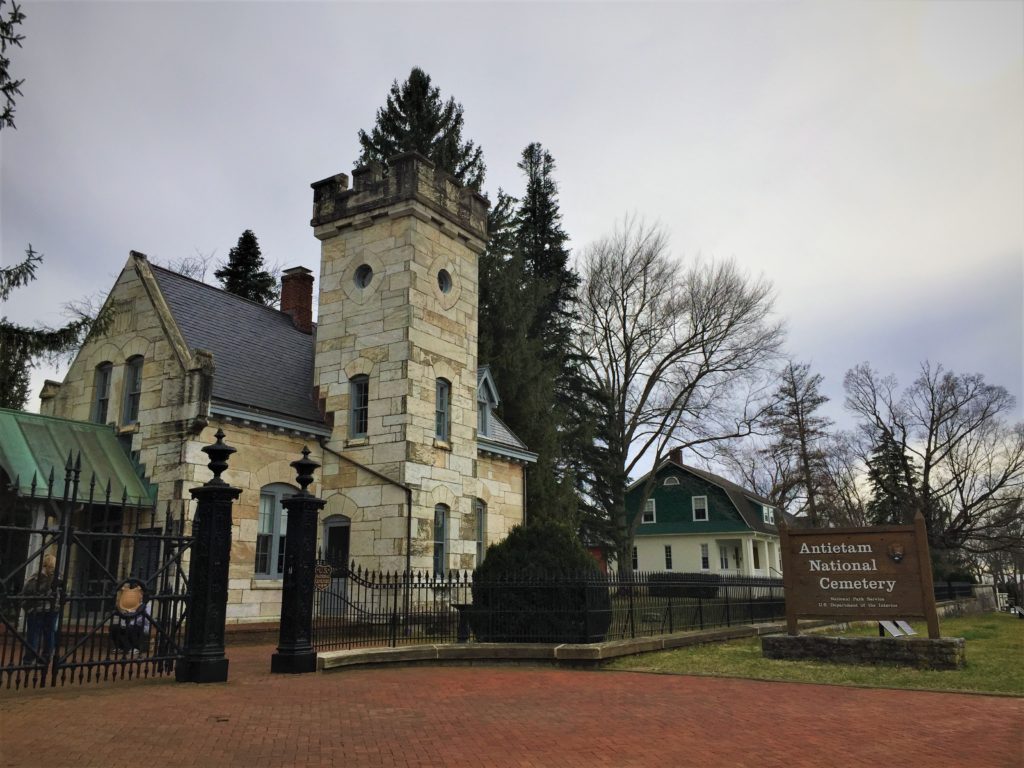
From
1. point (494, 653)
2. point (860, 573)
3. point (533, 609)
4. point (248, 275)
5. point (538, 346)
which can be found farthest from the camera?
point (248, 275)

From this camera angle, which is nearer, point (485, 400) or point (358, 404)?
point (358, 404)

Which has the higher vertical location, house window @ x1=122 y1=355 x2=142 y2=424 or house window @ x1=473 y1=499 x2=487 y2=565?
house window @ x1=122 y1=355 x2=142 y2=424

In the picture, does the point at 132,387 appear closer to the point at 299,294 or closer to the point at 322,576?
the point at 299,294

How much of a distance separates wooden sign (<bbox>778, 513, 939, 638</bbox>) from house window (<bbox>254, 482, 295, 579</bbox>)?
10.3 metres

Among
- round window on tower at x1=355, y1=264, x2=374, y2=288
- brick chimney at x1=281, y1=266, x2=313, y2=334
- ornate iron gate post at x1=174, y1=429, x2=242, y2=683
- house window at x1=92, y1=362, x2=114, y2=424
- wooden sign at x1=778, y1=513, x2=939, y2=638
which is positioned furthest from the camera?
brick chimney at x1=281, y1=266, x2=313, y2=334

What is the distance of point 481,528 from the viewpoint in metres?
21.0

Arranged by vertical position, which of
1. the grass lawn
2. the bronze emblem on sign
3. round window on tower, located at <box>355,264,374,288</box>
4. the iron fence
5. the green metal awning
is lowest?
Answer: the grass lawn

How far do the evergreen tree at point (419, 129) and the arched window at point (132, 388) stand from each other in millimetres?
16459

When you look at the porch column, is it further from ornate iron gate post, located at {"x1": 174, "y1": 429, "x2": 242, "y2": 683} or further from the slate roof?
ornate iron gate post, located at {"x1": 174, "y1": 429, "x2": 242, "y2": 683}

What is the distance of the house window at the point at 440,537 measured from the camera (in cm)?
1789

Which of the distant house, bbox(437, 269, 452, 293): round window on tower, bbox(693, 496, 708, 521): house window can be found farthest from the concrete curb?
bbox(693, 496, 708, 521): house window

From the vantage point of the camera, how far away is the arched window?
1722 cm

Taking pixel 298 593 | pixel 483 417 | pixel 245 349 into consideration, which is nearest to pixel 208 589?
pixel 298 593

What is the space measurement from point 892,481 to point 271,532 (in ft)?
116
